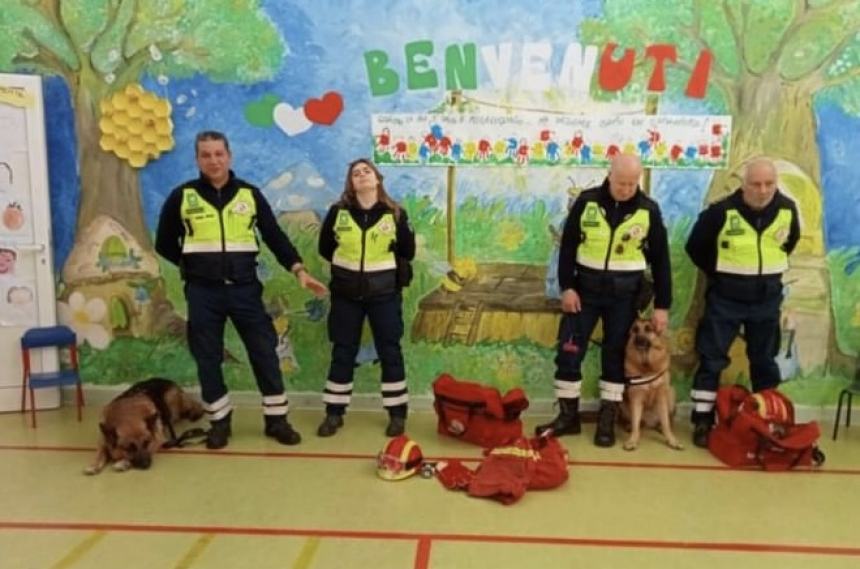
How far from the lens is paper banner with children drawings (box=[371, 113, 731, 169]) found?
196 inches

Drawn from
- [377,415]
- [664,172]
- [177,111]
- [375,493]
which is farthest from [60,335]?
[664,172]

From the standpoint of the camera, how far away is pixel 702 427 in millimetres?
4762

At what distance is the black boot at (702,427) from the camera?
4711 millimetres

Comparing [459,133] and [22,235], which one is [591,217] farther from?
[22,235]

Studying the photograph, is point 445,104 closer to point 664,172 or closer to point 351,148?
point 351,148

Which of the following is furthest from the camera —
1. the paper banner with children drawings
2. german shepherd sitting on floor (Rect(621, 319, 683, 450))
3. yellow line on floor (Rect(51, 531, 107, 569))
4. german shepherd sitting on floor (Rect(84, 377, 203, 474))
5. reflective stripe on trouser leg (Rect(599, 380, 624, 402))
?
the paper banner with children drawings

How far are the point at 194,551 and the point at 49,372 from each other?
242cm

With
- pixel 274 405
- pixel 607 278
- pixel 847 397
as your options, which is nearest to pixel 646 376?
pixel 607 278

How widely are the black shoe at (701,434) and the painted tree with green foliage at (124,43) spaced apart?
10.9 feet

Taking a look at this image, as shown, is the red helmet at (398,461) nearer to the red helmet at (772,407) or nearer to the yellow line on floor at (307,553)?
the yellow line on floor at (307,553)

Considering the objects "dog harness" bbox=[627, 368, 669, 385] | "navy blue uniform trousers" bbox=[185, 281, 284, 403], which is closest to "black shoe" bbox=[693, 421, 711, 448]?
"dog harness" bbox=[627, 368, 669, 385]

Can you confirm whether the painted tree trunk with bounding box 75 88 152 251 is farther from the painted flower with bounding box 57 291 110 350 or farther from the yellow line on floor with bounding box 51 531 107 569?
the yellow line on floor with bounding box 51 531 107 569

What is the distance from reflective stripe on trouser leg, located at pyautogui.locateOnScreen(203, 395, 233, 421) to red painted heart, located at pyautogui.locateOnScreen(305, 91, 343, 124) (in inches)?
70.3

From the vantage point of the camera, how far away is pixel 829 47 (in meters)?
4.83
